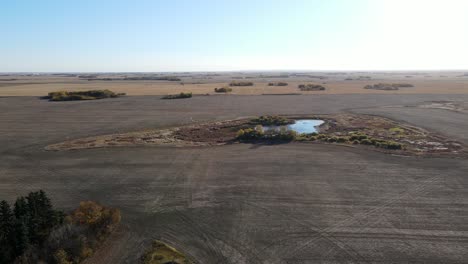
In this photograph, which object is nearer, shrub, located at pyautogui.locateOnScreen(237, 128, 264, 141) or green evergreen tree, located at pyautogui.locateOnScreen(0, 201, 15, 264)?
green evergreen tree, located at pyautogui.locateOnScreen(0, 201, 15, 264)

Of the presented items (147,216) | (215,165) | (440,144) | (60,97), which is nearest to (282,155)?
(215,165)

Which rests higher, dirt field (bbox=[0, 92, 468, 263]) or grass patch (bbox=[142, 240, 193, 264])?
dirt field (bbox=[0, 92, 468, 263])

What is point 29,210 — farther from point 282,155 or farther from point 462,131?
point 462,131

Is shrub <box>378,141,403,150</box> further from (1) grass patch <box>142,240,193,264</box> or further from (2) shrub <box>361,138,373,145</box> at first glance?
(1) grass patch <box>142,240,193,264</box>

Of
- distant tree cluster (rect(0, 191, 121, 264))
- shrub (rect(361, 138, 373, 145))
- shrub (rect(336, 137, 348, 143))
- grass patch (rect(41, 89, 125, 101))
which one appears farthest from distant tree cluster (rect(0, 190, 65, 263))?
grass patch (rect(41, 89, 125, 101))

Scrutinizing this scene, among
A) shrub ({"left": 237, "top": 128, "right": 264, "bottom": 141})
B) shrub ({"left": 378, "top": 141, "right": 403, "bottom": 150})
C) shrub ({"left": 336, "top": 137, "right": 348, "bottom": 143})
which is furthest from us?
shrub ({"left": 237, "top": 128, "right": 264, "bottom": 141})
